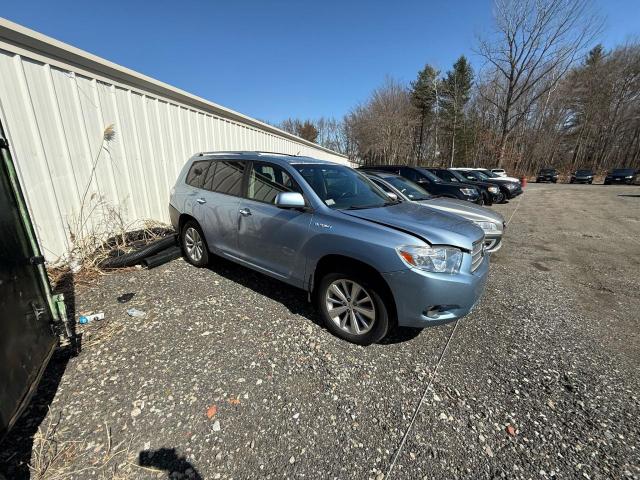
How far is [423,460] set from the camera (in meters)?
1.85

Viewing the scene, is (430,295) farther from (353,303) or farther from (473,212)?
(473,212)

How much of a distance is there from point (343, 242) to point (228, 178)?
218 cm

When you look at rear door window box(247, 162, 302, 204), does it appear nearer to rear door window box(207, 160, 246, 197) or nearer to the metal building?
rear door window box(207, 160, 246, 197)

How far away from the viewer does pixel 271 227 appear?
3.36 m

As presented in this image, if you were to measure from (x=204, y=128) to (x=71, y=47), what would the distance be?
132 inches

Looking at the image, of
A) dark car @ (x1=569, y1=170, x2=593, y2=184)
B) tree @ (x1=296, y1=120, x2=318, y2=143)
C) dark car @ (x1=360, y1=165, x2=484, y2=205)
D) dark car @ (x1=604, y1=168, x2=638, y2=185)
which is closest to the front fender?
dark car @ (x1=360, y1=165, x2=484, y2=205)

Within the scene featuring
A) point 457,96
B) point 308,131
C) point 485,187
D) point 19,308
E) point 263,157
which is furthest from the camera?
point 308,131

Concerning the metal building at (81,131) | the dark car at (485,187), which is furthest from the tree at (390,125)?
the metal building at (81,131)

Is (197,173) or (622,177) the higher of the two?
(197,173)

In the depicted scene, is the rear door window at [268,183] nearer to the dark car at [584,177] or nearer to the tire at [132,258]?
the tire at [132,258]

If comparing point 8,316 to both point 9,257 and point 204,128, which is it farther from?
point 204,128

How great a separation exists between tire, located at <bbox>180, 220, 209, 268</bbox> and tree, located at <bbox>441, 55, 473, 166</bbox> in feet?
135

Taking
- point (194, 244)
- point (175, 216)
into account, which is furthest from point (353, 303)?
point (175, 216)

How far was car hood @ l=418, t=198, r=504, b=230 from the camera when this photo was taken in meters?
5.64
